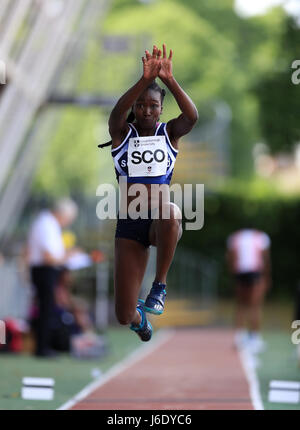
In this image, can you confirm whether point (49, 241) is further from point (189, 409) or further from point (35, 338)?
point (189, 409)

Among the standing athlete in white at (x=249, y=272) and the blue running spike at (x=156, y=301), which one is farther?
the standing athlete in white at (x=249, y=272)

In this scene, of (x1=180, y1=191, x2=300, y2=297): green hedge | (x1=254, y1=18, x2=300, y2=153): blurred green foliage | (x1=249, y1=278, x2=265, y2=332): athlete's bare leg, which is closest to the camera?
(x1=249, y1=278, x2=265, y2=332): athlete's bare leg

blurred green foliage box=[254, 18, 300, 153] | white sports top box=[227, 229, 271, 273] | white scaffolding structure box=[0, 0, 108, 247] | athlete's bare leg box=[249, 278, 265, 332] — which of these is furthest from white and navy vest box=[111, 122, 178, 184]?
blurred green foliage box=[254, 18, 300, 153]

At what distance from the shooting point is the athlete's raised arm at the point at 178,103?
7.33 meters

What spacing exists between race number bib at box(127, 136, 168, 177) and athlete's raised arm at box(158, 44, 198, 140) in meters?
0.13

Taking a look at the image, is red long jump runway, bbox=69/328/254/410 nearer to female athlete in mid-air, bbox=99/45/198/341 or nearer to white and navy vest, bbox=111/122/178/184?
female athlete in mid-air, bbox=99/45/198/341

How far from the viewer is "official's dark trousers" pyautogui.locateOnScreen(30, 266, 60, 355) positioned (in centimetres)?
1388

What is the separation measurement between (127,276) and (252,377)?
4600 millimetres

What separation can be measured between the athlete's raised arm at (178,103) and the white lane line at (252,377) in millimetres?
2555

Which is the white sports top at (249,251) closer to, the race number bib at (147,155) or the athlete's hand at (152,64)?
the race number bib at (147,155)

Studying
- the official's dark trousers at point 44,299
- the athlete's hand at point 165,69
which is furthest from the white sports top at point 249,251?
the athlete's hand at point 165,69

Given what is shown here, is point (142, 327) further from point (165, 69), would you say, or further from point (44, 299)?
point (44, 299)

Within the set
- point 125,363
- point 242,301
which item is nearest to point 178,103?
point 125,363
